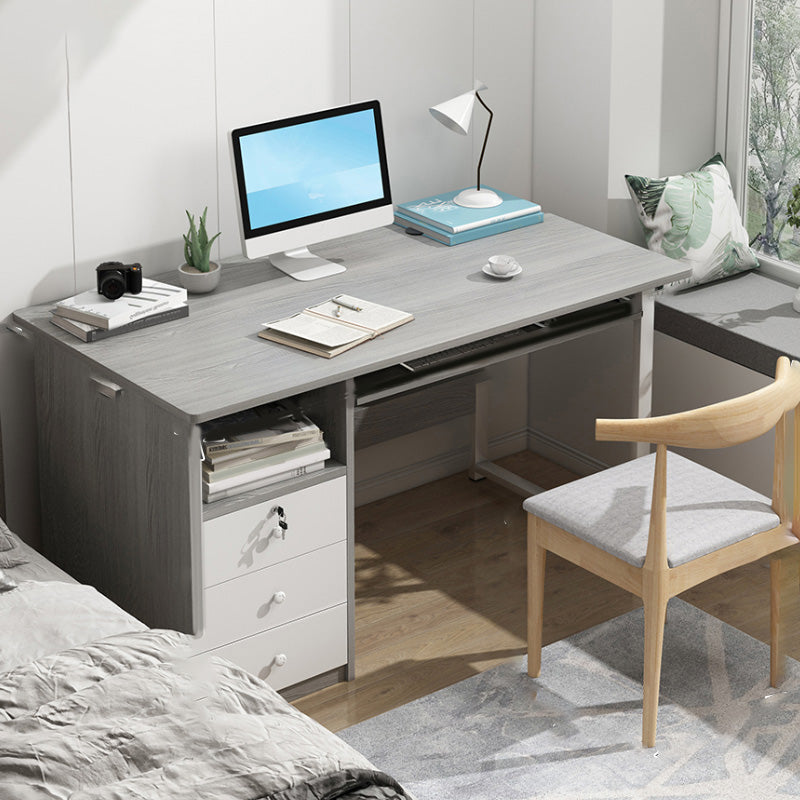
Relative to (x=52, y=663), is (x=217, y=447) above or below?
above

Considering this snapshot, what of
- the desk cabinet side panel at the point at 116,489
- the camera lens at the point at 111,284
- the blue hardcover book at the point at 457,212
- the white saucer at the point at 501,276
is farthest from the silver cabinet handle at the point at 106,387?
the blue hardcover book at the point at 457,212

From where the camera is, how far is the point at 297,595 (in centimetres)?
287

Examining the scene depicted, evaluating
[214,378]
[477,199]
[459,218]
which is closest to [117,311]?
[214,378]

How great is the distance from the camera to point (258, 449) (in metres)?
2.71

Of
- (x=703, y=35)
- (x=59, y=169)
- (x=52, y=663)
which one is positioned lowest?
(x=52, y=663)

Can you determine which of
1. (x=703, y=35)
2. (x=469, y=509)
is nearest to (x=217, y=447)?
(x=469, y=509)

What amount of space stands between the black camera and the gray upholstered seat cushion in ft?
3.18

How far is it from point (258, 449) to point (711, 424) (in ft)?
2.92

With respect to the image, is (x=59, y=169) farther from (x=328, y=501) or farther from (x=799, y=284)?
(x=799, y=284)

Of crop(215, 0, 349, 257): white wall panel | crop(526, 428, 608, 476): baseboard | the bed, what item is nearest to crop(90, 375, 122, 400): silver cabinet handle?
the bed

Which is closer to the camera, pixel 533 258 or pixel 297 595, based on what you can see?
pixel 297 595

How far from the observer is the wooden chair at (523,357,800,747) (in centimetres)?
256

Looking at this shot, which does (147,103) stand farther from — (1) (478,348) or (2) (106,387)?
(1) (478,348)

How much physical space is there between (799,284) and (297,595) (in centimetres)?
168
